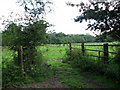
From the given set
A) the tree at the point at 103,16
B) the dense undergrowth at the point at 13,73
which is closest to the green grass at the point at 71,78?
the dense undergrowth at the point at 13,73

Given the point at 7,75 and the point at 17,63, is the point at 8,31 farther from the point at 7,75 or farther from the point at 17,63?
the point at 7,75

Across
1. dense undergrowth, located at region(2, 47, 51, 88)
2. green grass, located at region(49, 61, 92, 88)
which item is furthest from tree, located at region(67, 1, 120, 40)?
dense undergrowth, located at region(2, 47, 51, 88)

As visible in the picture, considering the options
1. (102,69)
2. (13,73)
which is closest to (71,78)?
(102,69)

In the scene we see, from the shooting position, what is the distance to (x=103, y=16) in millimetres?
3080

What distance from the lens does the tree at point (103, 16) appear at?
307 centimetres

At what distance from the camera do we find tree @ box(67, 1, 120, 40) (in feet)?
10.1

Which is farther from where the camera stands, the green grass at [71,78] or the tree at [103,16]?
the green grass at [71,78]

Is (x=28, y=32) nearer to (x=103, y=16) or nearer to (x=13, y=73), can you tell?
(x=13, y=73)

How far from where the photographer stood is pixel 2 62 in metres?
3.39

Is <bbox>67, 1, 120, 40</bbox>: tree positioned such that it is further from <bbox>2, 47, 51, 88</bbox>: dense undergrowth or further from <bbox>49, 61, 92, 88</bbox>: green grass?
<bbox>2, 47, 51, 88</bbox>: dense undergrowth

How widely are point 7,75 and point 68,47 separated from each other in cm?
687

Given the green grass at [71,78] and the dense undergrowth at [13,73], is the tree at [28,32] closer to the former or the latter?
the dense undergrowth at [13,73]

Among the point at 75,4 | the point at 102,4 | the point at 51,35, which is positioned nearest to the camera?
the point at 102,4

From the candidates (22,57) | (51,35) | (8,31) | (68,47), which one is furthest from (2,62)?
(68,47)
